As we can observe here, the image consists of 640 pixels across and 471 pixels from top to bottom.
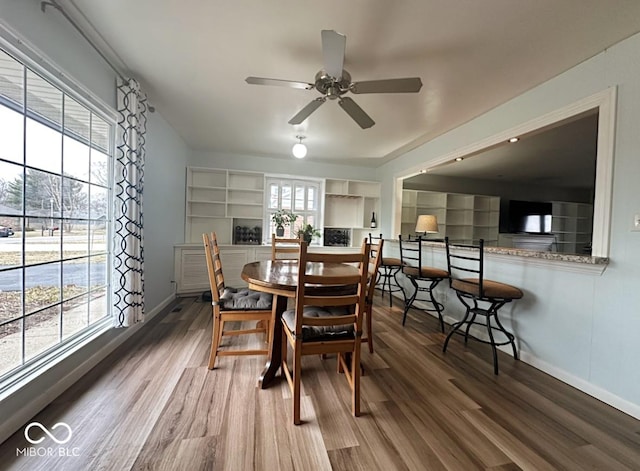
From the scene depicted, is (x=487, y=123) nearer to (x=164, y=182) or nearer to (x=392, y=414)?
(x=392, y=414)

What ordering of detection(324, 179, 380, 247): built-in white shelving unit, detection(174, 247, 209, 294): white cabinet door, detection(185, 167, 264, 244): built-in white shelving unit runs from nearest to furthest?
detection(174, 247, 209, 294): white cabinet door
detection(185, 167, 264, 244): built-in white shelving unit
detection(324, 179, 380, 247): built-in white shelving unit

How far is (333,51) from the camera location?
5.02 ft

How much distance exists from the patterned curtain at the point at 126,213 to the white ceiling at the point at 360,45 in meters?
0.29

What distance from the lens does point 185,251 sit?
3.98 metres

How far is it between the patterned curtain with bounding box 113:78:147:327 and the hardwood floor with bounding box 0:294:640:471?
0.42 metres

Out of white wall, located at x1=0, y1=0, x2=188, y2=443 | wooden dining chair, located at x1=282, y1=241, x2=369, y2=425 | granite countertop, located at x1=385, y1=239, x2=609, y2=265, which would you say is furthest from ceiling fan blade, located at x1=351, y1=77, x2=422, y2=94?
white wall, located at x1=0, y1=0, x2=188, y2=443

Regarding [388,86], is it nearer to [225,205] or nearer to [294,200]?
[294,200]

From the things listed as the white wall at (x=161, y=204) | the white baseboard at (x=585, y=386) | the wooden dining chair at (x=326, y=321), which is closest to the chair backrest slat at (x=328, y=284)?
the wooden dining chair at (x=326, y=321)

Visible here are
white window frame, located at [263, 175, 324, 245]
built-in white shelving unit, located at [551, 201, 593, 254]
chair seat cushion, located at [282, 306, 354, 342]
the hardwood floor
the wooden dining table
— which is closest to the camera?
the hardwood floor

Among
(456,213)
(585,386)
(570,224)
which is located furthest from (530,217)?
(585,386)

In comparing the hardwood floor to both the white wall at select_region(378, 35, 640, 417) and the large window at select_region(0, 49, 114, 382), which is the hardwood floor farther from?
the large window at select_region(0, 49, 114, 382)

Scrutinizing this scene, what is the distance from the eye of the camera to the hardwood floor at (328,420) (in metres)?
1.26

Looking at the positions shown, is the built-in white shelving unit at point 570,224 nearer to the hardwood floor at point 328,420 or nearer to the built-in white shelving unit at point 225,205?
the hardwood floor at point 328,420

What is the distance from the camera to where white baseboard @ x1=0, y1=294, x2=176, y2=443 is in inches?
52.2
